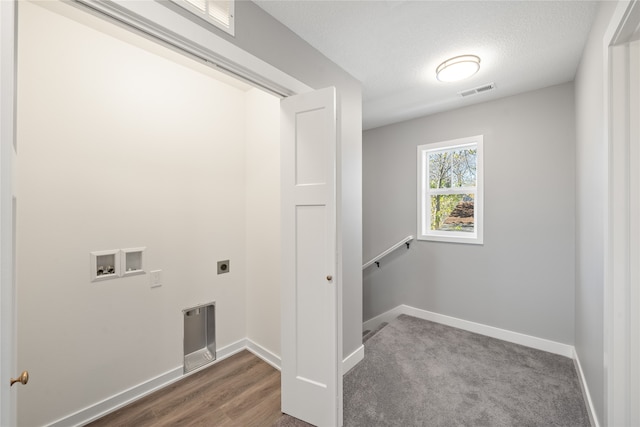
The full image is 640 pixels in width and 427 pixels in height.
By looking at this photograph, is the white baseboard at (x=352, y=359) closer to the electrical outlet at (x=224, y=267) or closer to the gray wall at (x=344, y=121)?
the gray wall at (x=344, y=121)

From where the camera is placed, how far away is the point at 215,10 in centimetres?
136

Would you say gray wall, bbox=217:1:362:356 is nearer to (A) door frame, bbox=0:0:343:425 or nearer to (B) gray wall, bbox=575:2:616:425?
(A) door frame, bbox=0:0:343:425

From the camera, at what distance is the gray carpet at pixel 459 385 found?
5.71 feet

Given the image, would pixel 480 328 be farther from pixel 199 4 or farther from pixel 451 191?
pixel 199 4

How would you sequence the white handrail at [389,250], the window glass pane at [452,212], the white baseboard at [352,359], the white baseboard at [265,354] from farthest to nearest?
the white handrail at [389,250] < the window glass pane at [452,212] < the white baseboard at [265,354] < the white baseboard at [352,359]

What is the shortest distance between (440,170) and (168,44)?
3.07m

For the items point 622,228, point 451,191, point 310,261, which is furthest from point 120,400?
point 451,191

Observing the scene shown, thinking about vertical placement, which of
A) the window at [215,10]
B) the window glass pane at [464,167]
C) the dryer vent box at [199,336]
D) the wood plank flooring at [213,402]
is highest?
the window at [215,10]

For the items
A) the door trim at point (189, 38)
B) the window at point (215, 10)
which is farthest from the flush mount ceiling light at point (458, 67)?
the window at point (215, 10)

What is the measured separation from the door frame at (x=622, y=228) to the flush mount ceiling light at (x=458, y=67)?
87 centimetres

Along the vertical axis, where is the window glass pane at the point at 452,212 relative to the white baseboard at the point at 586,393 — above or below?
above

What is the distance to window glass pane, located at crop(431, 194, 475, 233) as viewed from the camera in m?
3.11

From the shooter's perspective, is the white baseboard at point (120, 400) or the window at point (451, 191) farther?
the window at point (451, 191)

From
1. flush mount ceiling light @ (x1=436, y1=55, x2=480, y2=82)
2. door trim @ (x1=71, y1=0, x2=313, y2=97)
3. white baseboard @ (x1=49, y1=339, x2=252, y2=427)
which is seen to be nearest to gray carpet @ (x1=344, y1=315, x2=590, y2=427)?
white baseboard @ (x1=49, y1=339, x2=252, y2=427)
